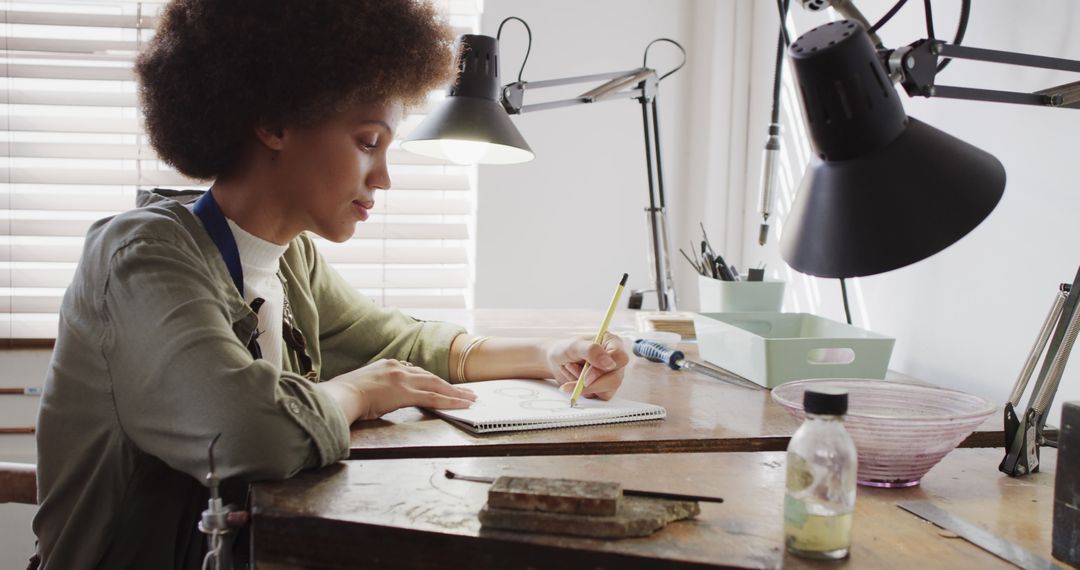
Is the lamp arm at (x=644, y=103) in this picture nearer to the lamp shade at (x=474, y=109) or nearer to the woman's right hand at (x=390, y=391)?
the lamp shade at (x=474, y=109)

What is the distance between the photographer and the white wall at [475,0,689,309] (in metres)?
2.64

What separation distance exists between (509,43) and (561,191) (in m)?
0.47

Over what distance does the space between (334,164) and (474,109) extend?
40 cm

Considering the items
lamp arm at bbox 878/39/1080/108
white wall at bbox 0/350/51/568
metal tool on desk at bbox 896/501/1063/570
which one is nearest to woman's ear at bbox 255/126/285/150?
lamp arm at bbox 878/39/1080/108

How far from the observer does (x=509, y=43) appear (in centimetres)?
262

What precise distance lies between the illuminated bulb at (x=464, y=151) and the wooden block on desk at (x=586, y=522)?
106 centimetres

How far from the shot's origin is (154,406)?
2.93 ft

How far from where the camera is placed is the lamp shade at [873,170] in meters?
0.69

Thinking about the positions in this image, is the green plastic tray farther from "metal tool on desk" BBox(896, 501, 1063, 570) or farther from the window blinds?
the window blinds

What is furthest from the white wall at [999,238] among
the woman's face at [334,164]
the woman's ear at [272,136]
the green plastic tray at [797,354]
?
the woman's ear at [272,136]

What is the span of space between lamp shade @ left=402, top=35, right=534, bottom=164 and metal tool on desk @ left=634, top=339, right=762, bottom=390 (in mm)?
411

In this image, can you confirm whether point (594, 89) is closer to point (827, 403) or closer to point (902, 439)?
point (902, 439)

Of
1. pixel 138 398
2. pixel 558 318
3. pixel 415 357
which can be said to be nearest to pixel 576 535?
pixel 138 398

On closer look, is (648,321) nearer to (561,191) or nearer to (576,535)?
(561,191)
